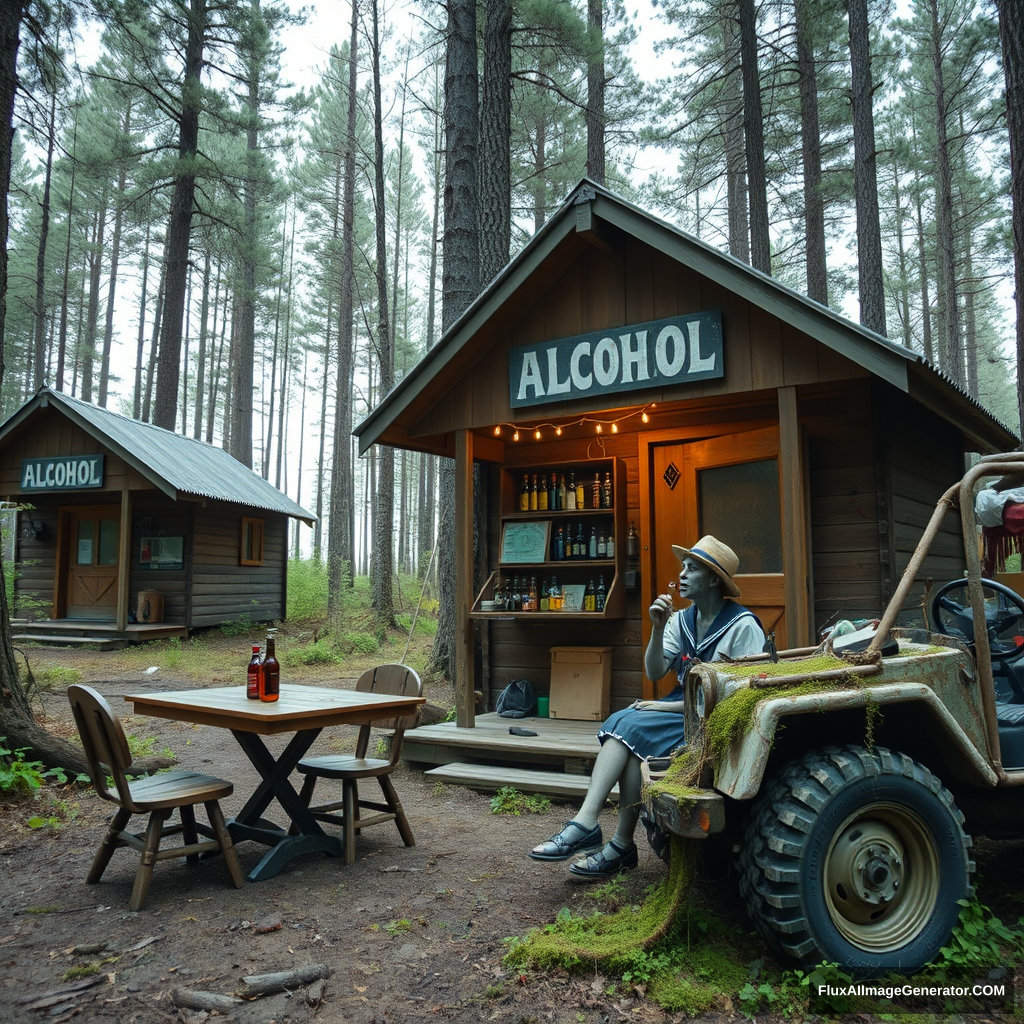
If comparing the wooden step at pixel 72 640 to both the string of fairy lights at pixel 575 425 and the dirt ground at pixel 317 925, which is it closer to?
the dirt ground at pixel 317 925

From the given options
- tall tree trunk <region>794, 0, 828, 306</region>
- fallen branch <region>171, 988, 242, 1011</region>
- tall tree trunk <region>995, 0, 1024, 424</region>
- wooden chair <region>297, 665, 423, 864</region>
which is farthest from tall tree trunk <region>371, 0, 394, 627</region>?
fallen branch <region>171, 988, 242, 1011</region>

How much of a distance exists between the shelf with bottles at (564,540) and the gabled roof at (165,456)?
29.6 feet

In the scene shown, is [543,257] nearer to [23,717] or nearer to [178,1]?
[23,717]

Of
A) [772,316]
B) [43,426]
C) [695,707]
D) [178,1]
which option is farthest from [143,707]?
[178,1]

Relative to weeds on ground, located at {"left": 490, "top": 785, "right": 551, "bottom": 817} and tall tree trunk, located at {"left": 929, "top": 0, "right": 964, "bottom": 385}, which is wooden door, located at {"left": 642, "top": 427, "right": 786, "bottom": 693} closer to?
weeds on ground, located at {"left": 490, "top": 785, "right": 551, "bottom": 817}

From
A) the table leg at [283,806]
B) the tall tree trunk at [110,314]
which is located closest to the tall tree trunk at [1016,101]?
the table leg at [283,806]

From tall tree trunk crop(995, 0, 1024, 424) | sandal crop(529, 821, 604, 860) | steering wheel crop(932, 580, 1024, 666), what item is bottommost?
sandal crop(529, 821, 604, 860)

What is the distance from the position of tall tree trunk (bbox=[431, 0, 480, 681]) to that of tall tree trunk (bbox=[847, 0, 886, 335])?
742 cm

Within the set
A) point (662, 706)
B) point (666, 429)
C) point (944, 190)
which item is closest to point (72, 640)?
point (666, 429)

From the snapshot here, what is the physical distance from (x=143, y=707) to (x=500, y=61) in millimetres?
9444

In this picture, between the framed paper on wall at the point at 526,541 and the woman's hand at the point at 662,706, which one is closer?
the woman's hand at the point at 662,706

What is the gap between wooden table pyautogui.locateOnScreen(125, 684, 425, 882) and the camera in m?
4.24

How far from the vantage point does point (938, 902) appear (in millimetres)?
3076

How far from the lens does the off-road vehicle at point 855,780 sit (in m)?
2.92
